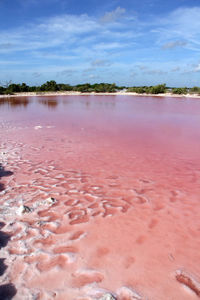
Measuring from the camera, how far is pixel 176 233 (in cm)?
265

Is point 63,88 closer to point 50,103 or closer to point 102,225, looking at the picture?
point 50,103

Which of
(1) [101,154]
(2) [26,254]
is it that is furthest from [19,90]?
(2) [26,254]

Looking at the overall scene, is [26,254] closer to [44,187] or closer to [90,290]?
[90,290]

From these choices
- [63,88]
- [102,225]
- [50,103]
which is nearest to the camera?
[102,225]

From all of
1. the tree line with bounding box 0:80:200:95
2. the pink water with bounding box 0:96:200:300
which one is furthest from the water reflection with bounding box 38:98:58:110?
the tree line with bounding box 0:80:200:95

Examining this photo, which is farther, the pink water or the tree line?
the tree line

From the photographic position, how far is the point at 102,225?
9.21 ft

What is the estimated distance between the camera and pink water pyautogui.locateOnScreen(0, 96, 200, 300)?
6.51 ft

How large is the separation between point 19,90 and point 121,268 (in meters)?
52.9

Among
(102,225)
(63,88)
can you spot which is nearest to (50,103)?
(102,225)

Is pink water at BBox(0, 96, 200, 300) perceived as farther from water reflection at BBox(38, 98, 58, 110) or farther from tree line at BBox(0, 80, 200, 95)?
tree line at BBox(0, 80, 200, 95)

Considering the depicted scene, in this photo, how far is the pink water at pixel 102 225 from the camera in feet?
6.51

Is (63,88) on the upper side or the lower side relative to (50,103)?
upper

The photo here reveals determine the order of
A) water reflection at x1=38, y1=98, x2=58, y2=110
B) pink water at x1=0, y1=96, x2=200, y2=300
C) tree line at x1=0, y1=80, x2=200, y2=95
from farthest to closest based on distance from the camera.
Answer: tree line at x1=0, y1=80, x2=200, y2=95
water reflection at x1=38, y1=98, x2=58, y2=110
pink water at x1=0, y1=96, x2=200, y2=300
